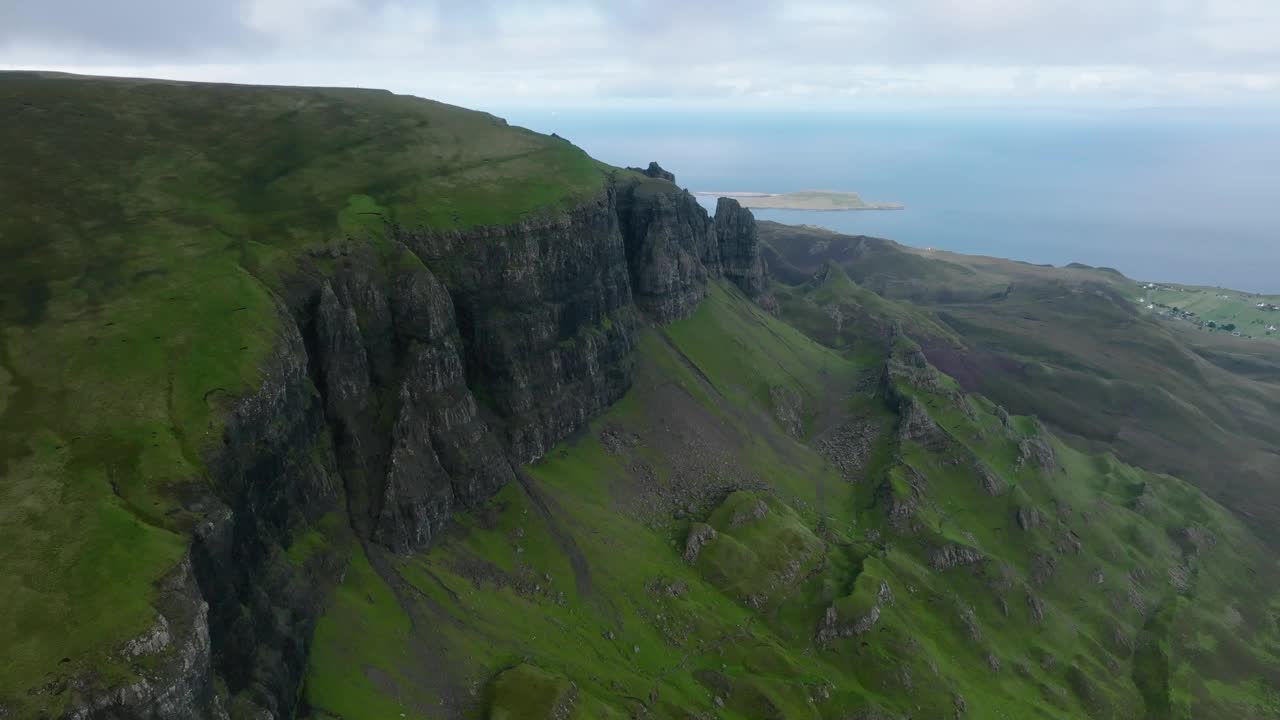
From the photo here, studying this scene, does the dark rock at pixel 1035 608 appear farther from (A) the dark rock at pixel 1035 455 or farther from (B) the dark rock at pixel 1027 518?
(A) the dark rock at pixel 1035 455

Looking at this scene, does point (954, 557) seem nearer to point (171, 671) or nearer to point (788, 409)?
A: point (788, 409)

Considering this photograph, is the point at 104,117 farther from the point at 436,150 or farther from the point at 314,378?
the point at 314,378

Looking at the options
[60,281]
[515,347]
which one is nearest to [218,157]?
[60,281]

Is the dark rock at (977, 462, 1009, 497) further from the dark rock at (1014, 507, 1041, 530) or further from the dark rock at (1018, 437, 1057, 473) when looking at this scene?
the dark rock at (1018, 437, 1057, 473)

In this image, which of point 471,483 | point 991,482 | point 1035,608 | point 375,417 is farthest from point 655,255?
point 1035,608

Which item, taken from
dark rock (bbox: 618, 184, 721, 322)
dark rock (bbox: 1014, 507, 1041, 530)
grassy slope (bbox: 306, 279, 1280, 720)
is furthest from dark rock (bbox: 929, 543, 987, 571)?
dark rock (bbox: 618, 184, 721, 322)

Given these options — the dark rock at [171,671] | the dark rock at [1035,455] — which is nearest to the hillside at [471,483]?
the dark rock at [171,671]
